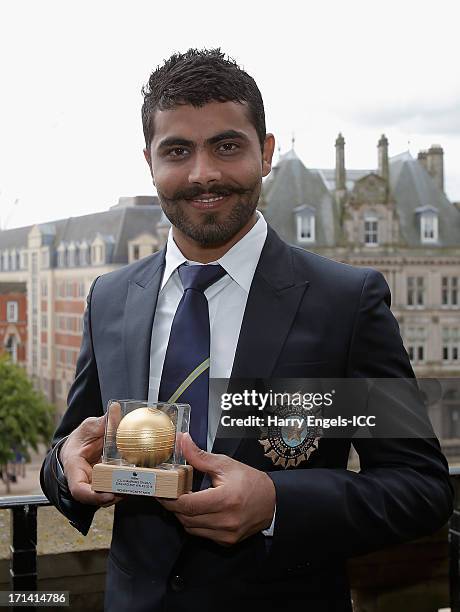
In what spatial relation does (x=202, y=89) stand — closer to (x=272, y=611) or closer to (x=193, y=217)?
(x=193, y=217)

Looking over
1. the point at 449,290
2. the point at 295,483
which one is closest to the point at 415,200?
the point at 449,290

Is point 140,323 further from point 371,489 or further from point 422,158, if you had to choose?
point 422,158

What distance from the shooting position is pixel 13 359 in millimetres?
17734

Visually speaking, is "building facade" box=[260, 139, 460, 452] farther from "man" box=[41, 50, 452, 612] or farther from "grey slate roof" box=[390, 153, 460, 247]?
"man" box=[41, 50, 452, 612]

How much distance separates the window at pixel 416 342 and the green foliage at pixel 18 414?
7.29 meters

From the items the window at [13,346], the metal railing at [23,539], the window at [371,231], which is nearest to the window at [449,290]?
the window at [371,231]

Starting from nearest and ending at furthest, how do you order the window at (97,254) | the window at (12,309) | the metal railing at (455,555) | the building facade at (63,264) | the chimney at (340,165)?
1. the metal railing at (455,555)
2. the chimney at (340,165)
3. the building facade at (63,264)
4. the window at (97,254)
5. the window at (12,309)

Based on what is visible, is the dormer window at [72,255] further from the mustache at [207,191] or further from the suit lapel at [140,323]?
the mustache at [207,191]

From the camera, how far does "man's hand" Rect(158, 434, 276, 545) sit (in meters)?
0.70

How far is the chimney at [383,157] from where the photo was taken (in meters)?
15.4

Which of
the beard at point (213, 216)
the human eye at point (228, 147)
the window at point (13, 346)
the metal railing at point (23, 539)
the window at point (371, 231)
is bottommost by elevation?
the window at point (13, 346)

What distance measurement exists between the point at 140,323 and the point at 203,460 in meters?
0.28

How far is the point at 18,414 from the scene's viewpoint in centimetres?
1351

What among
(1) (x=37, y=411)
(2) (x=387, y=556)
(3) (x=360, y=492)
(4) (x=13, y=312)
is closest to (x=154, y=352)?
(3) (x=360, y=492)
